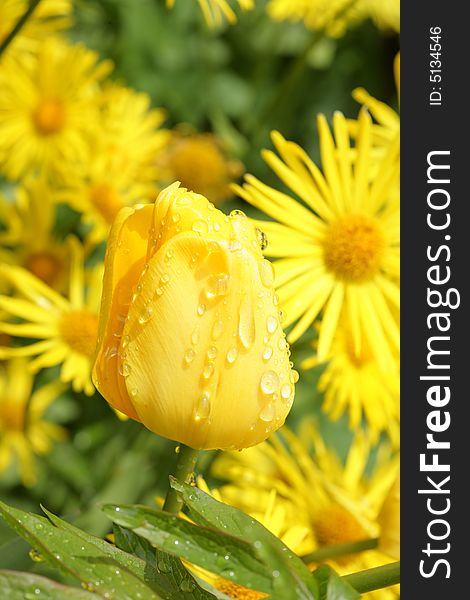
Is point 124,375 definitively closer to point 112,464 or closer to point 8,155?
point 112,464

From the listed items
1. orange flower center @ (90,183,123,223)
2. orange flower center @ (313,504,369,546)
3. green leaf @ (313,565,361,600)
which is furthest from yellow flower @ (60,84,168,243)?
green leaf @ (313,565,361,600)

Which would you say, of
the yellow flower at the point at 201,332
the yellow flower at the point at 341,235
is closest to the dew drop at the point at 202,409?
the yellow flower at the point at 201,332

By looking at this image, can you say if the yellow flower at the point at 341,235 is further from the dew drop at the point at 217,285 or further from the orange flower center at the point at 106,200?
the dew drop at the point at 217,285

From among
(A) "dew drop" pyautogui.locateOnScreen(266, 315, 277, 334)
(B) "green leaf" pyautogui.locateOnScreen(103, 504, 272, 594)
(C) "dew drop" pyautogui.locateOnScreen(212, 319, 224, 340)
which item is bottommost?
(B) "green leaf" pyautogui.locateOnScreen(103, 504, 272, 594)

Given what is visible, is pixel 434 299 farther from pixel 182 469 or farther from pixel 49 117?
pixel 49 117

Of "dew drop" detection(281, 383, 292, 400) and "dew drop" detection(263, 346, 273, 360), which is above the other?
"dew drop" detection(263, 346, 273, 360)

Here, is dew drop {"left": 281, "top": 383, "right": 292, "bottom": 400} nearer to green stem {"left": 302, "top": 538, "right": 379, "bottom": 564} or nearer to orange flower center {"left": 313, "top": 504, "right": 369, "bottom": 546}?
green stem {"left": 302, "top": 538, "right": 379, "bottom": 564}

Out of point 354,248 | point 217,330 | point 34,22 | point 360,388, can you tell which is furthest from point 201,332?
point 34,22
